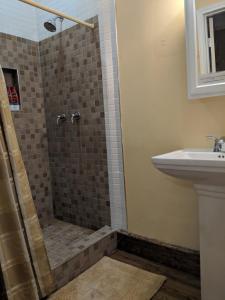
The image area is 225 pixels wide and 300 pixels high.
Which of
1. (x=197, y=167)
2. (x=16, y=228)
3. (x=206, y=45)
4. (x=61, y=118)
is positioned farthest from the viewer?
(x=61, y=118)

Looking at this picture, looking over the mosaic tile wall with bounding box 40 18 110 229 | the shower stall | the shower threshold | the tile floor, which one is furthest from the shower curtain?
the mosaic tile wall with bounding box 40 18 110 229

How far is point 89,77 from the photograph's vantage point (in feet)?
6.68

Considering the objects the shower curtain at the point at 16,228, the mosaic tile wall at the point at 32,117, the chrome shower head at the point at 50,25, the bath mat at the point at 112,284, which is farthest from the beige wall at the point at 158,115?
the mosaic tile wall at the point at 32,117

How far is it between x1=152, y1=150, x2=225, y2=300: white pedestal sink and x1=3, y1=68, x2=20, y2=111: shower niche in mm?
1495

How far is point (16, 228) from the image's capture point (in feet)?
4.22

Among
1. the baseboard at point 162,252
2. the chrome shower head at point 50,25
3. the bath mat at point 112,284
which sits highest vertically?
the chrome shower head at point 50,25

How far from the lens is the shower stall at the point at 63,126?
2.02 m

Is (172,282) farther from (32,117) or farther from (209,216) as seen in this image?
(32,117)

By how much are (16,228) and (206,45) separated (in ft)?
4.73

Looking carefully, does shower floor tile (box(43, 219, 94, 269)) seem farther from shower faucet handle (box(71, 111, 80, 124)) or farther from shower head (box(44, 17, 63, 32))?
shower head (box(44, 17, 63, 32))

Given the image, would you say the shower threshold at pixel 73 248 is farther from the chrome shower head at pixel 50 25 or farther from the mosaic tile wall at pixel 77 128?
the chrome shower head at pixel 50 25

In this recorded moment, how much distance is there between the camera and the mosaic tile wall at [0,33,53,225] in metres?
2.19

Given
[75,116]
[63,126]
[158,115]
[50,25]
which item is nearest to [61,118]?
[63,126]

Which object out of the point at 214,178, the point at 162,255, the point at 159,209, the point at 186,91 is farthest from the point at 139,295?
the point at 186,91
